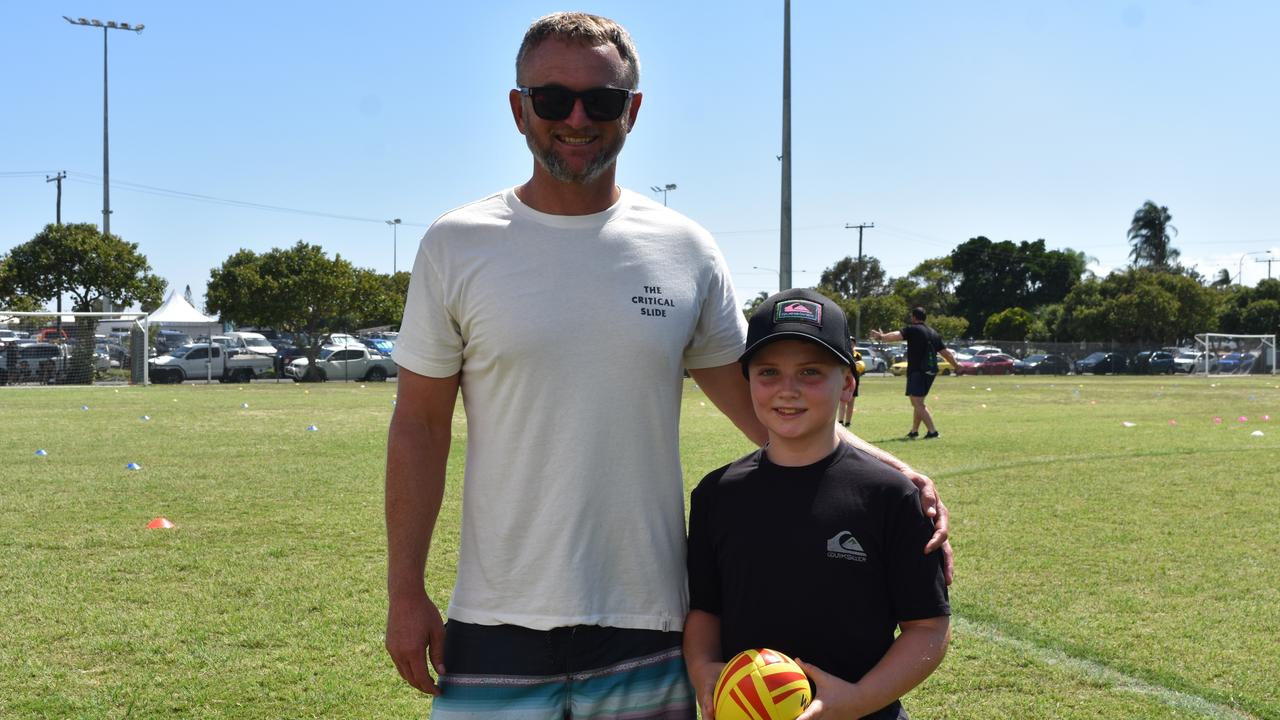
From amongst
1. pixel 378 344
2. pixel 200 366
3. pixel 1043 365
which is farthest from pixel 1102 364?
pixel 200 366

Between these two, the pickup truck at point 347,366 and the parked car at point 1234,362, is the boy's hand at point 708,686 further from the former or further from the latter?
the parked car at point 1234,362

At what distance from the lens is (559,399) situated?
2195 mm

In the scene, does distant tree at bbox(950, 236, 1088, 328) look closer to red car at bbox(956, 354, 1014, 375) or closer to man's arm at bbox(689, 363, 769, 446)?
red car at bbox(956, 354, 1014, 375)

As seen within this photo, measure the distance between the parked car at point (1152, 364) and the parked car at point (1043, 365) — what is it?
308 cm

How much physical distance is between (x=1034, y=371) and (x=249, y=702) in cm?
5019

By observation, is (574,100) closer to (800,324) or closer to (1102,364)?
(800,324)

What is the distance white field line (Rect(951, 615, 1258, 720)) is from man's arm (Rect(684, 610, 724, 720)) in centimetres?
271

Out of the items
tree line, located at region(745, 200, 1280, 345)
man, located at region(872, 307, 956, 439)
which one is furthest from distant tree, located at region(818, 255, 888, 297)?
man, located at region(872, 307, 956, 439)

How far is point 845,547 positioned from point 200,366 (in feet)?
122

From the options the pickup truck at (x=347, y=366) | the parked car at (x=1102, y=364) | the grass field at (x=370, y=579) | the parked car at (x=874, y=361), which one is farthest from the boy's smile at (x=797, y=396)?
the parked car at (x=1102, y=364)

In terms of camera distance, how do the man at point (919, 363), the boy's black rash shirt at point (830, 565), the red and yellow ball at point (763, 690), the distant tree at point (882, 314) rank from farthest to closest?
the distant tree at point (882, 314), the man at point (919, 363), the boy's black rash shirt at point (830, 565), the red and yellow ball at point (763, 690)

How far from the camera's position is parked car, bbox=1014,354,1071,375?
49.9m

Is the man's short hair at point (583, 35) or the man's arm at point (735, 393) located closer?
the man's short hair at point (583, 35)

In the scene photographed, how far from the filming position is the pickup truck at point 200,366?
3556cm
